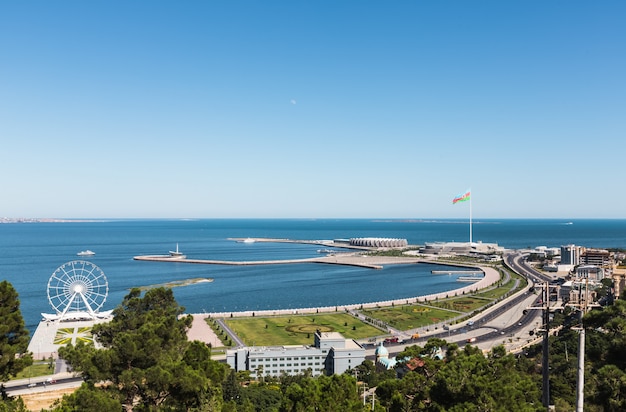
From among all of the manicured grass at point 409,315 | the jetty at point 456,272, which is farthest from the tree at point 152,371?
the jetty at point 456,272

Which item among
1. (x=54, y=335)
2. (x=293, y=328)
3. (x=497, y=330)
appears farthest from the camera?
(x=293, y=328)

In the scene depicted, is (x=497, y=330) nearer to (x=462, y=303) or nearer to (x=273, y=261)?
(x=462, y=303)

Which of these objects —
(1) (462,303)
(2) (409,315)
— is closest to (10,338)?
(2) (409,315)

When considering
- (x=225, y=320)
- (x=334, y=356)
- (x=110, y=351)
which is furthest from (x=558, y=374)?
(x=225, y=320)

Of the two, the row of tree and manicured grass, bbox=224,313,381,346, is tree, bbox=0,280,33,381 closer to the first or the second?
the row of tree

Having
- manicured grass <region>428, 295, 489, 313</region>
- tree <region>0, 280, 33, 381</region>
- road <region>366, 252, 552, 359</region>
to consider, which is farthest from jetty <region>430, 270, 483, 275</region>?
tree <region>0, 280, 33, 381</region>

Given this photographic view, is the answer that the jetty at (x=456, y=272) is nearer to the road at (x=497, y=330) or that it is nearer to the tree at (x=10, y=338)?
the road at (x=497, y=330)

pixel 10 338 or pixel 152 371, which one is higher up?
pixel 10 338
